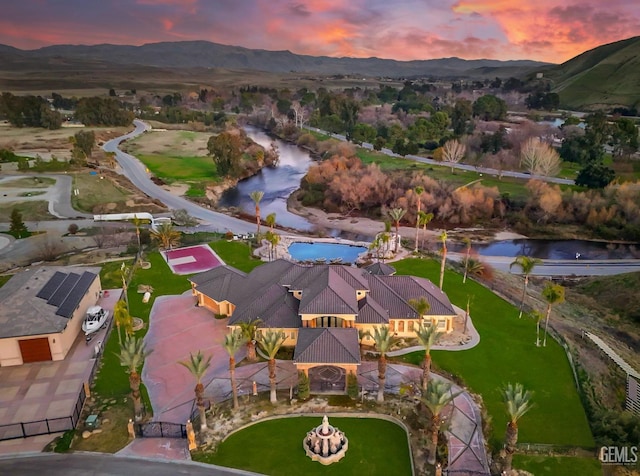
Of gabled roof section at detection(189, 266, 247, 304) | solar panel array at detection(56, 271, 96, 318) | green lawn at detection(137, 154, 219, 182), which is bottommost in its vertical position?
green lawn at detection(137, 154, 219, 182)

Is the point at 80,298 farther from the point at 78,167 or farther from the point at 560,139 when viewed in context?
the point at 560,139

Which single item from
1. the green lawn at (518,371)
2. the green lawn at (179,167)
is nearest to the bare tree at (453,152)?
the green lawn at (179,167)

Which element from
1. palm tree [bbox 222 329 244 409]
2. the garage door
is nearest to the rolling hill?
palm tree [bbox 222 329 244 409]

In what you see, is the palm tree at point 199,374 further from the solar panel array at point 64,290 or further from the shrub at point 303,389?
the solar panel array at point 64,290

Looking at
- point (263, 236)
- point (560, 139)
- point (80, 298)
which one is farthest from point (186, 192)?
point (560, 139)

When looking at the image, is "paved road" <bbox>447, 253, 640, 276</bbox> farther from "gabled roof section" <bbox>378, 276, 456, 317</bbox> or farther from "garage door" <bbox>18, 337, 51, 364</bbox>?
"garage door" <bbox>18, 337, 51, 364</bbox>

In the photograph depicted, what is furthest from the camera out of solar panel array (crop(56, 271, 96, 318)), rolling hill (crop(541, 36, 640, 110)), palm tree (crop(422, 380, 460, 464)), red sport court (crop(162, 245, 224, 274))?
rolling hill (crop(541, 36, 640, 110))
